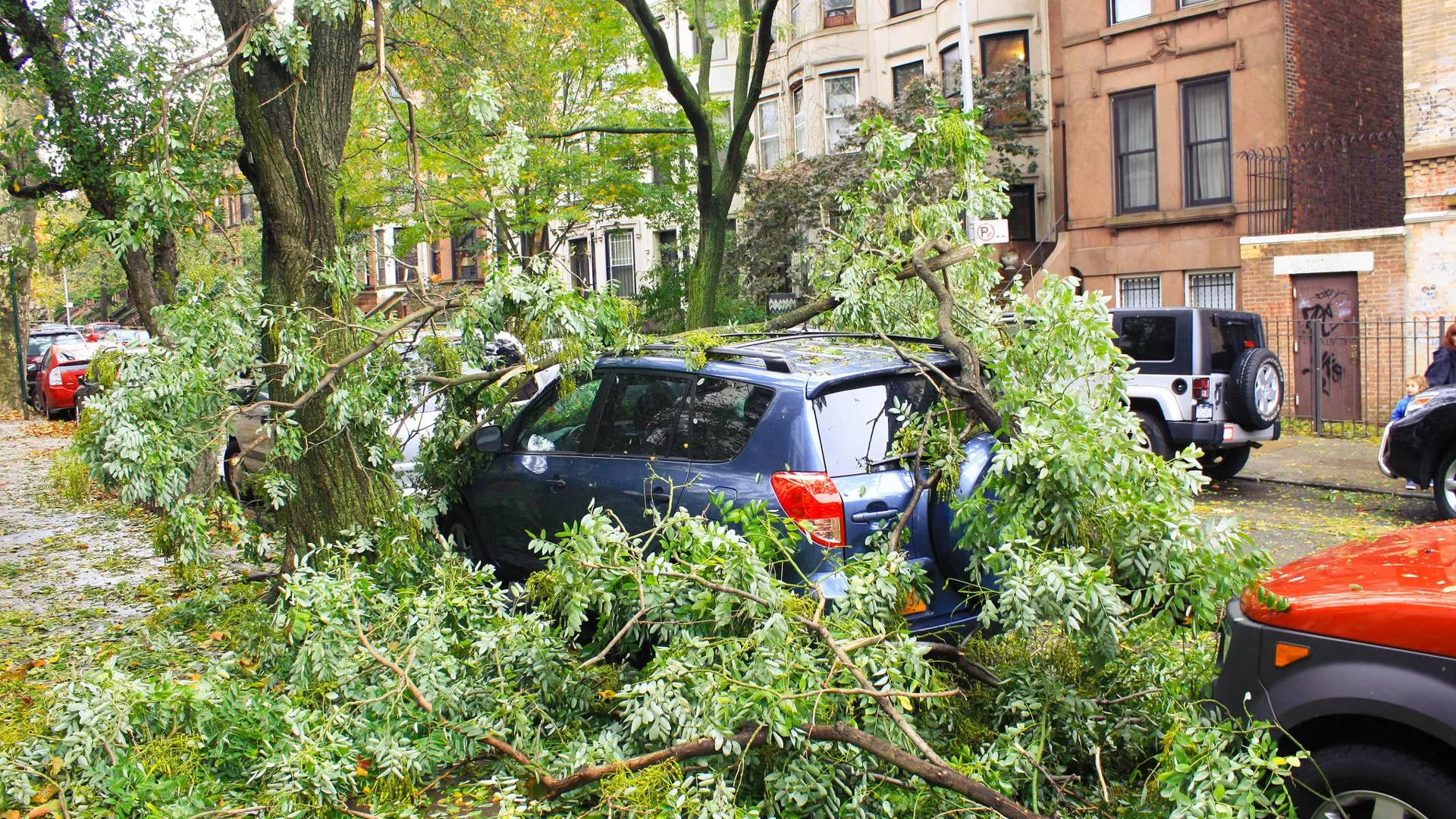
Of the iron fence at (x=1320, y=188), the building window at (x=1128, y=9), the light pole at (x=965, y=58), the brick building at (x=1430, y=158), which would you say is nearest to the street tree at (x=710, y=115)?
the light pole at (x=965, y=58)

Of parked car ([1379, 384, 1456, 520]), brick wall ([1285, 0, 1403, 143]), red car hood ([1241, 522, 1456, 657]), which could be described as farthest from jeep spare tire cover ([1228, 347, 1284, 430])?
brick wall ([1285, 0, 1403, 143])

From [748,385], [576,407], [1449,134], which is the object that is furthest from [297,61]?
[1449,134]

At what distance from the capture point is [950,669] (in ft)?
17.0

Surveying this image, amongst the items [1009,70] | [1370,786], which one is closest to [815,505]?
[1370,786]

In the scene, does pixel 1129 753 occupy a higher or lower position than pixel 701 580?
lower

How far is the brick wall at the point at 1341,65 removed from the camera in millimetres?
19938

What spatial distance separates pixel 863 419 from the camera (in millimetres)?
5785

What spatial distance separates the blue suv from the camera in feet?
18.1

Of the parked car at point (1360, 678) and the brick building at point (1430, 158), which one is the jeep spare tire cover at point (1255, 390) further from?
the parked car at point (1360, 678)

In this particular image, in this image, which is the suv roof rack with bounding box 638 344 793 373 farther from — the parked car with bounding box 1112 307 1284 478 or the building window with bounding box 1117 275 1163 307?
the building window with bounding box 1117 275 1163 307

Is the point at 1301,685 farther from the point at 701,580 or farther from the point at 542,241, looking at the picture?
the point at 542,241

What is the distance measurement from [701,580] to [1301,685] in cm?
221

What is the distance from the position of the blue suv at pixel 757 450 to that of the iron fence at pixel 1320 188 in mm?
15816

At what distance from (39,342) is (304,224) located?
3145 centimetres
